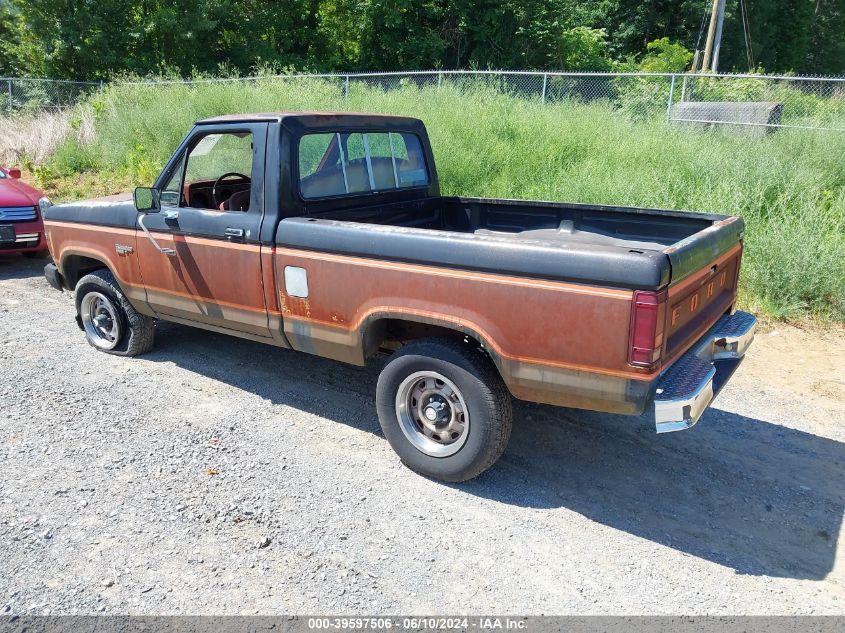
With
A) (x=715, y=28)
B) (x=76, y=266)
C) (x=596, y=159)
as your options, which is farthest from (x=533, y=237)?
(x=715, y=28)

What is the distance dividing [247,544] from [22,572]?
1016mm

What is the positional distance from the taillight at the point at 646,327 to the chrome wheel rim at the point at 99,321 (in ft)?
14.2

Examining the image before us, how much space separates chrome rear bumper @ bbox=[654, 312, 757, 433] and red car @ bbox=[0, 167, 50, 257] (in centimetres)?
786

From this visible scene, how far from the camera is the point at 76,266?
5773mm

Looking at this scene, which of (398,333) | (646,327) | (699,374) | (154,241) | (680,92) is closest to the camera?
(646,327)

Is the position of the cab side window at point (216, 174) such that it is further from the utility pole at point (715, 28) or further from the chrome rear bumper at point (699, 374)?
the utility pole at point (715, 28)

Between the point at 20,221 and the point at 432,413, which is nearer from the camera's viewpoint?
the point at 432,413

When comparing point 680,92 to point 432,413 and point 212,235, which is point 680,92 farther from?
point 432,413

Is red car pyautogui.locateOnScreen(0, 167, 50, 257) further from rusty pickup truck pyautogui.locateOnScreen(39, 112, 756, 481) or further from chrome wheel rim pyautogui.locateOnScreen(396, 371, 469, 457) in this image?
chrome wheel rim pyautogui.locateOnScreen(396, 371, 469, 457)

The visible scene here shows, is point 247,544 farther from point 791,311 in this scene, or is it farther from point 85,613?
point 791,311

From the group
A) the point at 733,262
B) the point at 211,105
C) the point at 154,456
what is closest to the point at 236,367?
the point at 154,456

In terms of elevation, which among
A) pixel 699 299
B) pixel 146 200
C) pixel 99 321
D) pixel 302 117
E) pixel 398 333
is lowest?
pixel 99 321

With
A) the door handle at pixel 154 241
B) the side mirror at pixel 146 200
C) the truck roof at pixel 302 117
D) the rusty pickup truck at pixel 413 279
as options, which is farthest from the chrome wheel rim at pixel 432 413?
the side mirror at pixel 146 200

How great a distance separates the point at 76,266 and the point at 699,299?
505 cm
